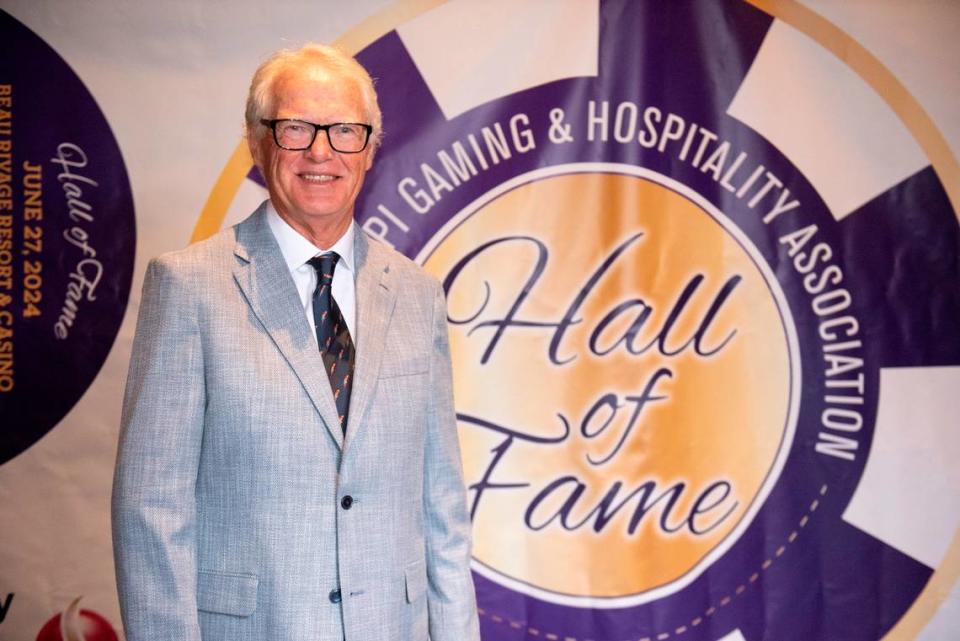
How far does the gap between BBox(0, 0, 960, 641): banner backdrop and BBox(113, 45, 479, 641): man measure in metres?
0.78

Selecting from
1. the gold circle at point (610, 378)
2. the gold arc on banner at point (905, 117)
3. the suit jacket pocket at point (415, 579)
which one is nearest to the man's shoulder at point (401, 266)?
the suit jacket pocket at point (415, 579)

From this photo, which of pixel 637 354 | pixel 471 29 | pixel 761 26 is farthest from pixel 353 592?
pixel 761 26

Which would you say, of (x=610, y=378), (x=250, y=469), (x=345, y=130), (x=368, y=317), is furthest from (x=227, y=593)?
(x=610, y=378)

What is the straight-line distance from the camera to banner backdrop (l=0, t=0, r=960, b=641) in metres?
2.05

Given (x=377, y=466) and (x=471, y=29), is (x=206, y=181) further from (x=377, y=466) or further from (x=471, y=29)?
(x=377, y=466)

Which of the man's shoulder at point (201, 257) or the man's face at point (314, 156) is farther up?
the man's face at point (314, 156)

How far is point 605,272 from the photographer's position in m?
2.10

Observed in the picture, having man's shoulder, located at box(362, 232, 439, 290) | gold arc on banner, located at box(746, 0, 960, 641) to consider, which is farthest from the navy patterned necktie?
gold arc on banner, located at box(746, 0, 960, 641)

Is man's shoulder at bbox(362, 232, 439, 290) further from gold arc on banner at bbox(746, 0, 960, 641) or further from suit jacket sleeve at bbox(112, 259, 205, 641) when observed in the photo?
gold arc on banner at bbox(746, 0, 960, 641)

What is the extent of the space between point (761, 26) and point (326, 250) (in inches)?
49.6

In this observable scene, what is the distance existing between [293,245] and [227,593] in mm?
459

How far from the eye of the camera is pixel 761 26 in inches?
82.4

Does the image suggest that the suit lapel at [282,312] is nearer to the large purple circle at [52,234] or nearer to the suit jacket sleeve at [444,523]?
the suit jacket sleeve at [444,523]

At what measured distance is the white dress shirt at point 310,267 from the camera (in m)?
1.29
